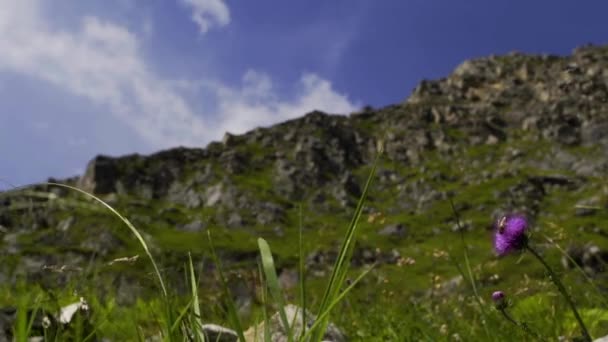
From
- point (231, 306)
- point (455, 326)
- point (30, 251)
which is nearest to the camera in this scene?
point (231, 306)

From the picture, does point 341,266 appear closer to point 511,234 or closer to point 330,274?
point 330,274

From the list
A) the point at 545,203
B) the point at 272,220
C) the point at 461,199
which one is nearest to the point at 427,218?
the point at 461,199

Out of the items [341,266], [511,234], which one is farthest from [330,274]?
[511,234]

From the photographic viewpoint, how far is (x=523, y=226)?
2.76 meters

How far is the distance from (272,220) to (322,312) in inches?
7757

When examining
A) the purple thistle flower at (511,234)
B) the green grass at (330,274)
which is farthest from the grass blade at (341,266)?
the purple thistle flower at (511,234)

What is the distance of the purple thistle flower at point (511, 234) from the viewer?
2.74 metres

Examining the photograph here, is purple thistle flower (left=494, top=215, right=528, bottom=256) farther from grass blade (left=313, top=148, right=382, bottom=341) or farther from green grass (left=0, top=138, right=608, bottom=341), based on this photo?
grass blade (left=313, top=148, right=382, bottom=341)

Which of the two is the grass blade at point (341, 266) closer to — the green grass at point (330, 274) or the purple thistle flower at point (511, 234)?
the green grass at point (330, 274)

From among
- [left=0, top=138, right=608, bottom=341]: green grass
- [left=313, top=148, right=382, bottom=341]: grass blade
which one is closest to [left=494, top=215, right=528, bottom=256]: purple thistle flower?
[left=0, top=138, right=608, bottom=341]: green grass

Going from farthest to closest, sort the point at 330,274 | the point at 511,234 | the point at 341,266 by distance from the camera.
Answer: the point at 511,234
the point at 330,274
the point at 341,266

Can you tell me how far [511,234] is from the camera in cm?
277

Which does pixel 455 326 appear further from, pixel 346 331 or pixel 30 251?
pixel 30 251

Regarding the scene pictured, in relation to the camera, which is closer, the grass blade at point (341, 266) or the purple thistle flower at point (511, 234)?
the grass blade at point (341, 266)
